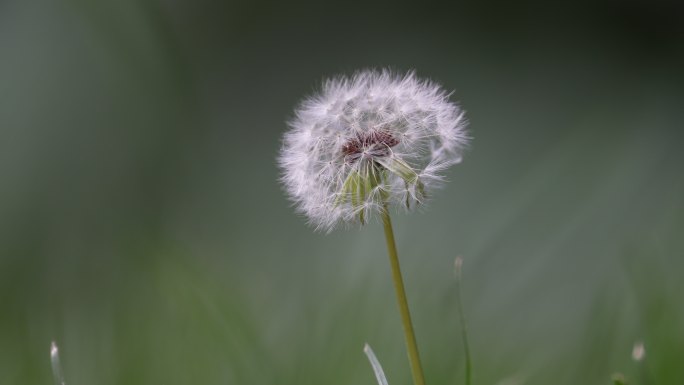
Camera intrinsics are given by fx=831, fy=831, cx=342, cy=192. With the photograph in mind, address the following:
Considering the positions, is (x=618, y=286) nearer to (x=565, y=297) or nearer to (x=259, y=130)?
(x=565, y=297)

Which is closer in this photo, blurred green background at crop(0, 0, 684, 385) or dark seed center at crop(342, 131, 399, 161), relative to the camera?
dark seed center at crop(342, 131, 399, 161)

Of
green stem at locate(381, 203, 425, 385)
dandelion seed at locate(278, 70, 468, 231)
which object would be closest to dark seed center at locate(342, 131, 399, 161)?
dandelion seed at locate(278, 70, 468, 231)

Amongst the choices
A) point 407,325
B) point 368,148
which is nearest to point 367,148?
point 368,148

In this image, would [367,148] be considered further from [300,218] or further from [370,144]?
[300,218]

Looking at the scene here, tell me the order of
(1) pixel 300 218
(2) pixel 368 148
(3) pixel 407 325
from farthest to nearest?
(1) pixel 300 218, (2) pixel 368 148, (3) pixel 407 325

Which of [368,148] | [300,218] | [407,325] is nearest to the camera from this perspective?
[407,325]

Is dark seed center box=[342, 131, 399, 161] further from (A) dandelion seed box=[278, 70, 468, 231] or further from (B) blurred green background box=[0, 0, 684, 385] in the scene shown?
(B) blurred green background box=[0, 0, 684, 385]

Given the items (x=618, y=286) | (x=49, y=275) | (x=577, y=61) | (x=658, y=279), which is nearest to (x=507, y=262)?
(x=618, y=286)

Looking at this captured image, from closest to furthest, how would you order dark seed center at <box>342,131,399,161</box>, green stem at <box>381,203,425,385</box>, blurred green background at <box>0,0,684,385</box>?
green stem at <box>381,203,425,385</box>, dark seed center at <box>342,131,399,161</box>, blurred green background at <box>0,0,684,385</box>

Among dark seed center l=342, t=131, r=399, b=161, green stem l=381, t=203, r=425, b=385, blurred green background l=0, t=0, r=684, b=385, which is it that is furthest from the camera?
blurred green background l=0, t=0, r=684, b=385
